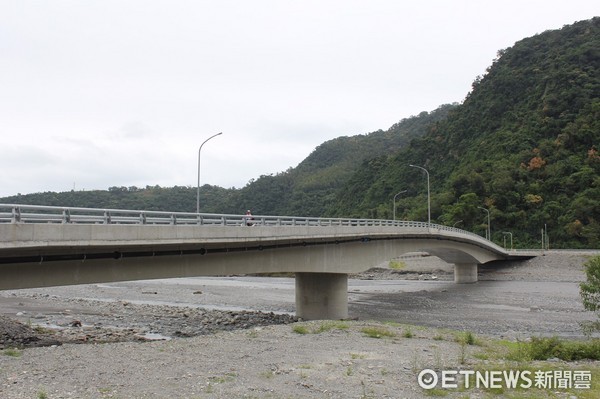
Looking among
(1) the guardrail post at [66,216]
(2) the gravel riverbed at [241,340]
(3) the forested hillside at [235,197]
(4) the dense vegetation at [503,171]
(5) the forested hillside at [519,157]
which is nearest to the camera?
(2) the gravel riverbed at [241,340]

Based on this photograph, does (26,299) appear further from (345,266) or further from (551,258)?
(551,258)

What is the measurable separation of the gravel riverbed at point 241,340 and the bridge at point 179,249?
2753 millimetres

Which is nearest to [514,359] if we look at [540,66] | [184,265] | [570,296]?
[184,265]

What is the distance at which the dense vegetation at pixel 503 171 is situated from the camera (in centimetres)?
9356

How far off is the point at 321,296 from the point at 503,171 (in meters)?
80.6

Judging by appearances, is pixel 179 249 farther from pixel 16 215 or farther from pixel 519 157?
pixel 519 157

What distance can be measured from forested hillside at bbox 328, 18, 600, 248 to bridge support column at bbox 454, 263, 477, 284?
26.7 meters

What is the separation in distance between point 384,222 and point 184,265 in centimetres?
2636

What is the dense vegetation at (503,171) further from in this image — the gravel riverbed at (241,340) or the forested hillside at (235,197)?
the gravel riverbed at (241,340)

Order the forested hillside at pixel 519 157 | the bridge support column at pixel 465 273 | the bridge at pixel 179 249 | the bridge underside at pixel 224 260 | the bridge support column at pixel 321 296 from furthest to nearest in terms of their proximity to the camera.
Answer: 1. the forested hillside at pixel 519 157
2. the bridge support column at pixel 465 273
3. the bridge support column at pixel 321 296
4. the bridge underside at pixel 224 260
5. the bridge at pixel 179 249

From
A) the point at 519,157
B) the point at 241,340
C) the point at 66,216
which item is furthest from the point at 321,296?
the point at 519,157

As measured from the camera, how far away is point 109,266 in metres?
19.1

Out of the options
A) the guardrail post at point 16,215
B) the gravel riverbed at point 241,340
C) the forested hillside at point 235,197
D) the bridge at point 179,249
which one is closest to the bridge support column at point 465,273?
the gravel riverbed at point 241,340

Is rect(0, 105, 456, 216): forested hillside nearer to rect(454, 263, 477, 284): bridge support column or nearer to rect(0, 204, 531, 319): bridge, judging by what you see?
rect(454, 263, 477, 284): bridge support column
